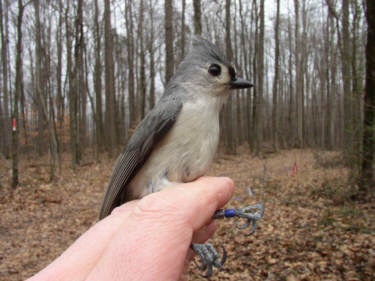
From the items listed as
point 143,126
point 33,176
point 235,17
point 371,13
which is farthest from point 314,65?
point 143,126

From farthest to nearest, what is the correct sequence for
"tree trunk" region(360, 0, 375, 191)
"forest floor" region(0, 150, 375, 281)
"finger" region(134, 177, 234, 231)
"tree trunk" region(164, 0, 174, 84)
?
"tree trunk" region(164, 0, 174, 84)
"tree trunk" region(360, 0, 375, 191)
"forest floor" region(0, 150, 375, 281)
"finger" region(134, 177, 234, 231)

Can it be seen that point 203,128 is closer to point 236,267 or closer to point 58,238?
point 236,267

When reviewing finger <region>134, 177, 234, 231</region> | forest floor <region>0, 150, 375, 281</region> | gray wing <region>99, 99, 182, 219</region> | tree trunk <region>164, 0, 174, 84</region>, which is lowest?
forest floor <region>0, 150, 375, 281</region>

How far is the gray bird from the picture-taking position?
1.65 m

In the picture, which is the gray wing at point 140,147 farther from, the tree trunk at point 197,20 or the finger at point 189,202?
the tree trunk at point 197,20

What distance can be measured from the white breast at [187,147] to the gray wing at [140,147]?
2.1 inches

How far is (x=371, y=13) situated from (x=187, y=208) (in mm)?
5315

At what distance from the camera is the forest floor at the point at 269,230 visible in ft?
11.5

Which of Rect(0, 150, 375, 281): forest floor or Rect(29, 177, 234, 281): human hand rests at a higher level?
Rect(29, 177, 234, 281): human hand

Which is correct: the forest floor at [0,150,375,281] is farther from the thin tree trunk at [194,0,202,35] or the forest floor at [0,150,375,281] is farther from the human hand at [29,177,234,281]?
the thin tree trunk at [194,0,202,35]

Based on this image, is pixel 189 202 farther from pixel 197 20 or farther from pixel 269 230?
pixel 197 20

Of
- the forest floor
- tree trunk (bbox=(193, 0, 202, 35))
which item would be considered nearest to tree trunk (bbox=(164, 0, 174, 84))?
tree trunk (bbox=(193, 0, 202, 35))

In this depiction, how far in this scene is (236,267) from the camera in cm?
377

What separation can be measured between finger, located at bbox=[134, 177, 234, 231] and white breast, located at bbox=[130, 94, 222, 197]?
104 mm
